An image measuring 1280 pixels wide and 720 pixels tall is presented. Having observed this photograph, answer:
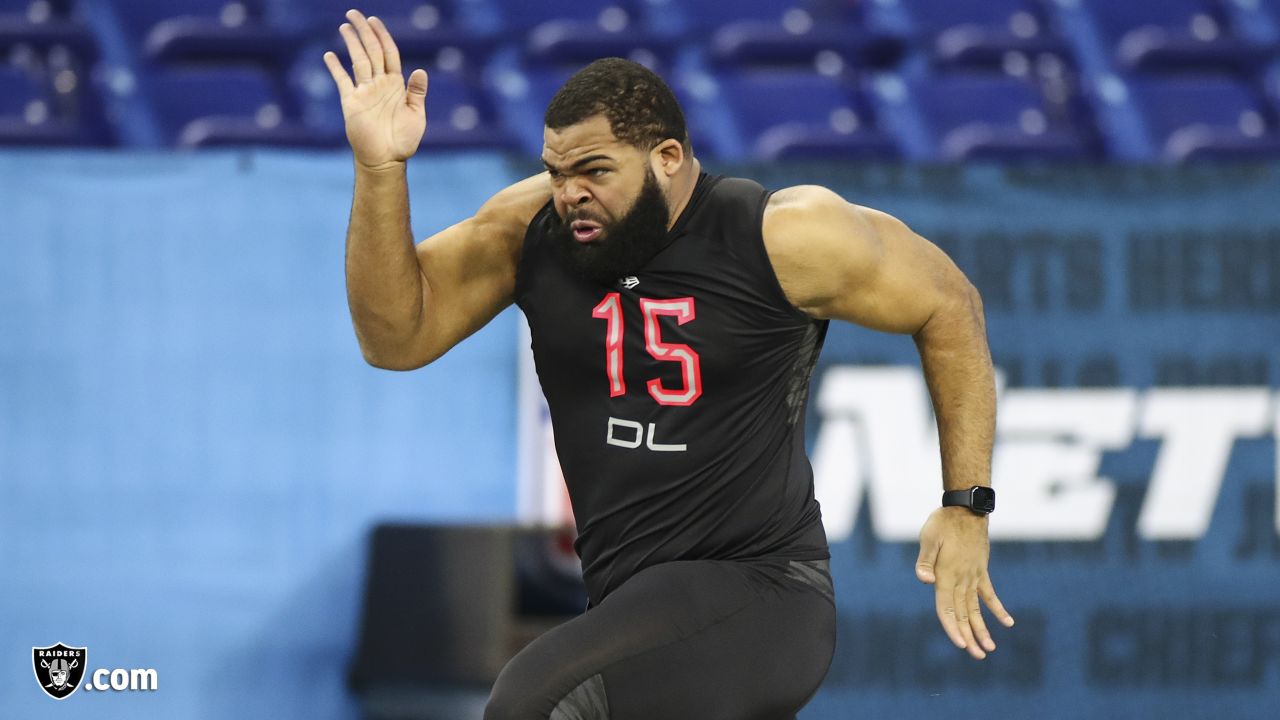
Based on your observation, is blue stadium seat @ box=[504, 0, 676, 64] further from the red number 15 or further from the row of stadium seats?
the red number 15

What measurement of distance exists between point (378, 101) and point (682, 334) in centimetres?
76

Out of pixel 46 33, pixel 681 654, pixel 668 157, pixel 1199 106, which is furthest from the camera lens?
pixel 1199 106

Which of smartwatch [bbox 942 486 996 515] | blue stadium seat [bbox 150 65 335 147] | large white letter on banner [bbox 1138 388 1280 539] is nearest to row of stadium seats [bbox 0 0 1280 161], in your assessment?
blue stadium seat [bbox 150 65 335 147]

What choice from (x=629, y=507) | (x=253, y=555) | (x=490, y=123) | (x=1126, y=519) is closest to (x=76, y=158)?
(x=253, y=555)

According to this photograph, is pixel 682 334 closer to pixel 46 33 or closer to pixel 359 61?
pixel 359 61

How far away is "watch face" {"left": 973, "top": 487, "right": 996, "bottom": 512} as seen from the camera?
10.4ft

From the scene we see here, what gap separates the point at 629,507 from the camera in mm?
3070

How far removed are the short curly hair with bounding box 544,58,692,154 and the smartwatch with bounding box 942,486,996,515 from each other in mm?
956

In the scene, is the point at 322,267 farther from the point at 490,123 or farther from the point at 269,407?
the point at 490,123

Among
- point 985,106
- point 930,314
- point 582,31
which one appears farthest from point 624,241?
point 985,106

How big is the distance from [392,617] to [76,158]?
181 cm

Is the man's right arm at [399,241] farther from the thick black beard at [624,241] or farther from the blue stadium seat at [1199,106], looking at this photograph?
the blue stadium seat at [1199,106]

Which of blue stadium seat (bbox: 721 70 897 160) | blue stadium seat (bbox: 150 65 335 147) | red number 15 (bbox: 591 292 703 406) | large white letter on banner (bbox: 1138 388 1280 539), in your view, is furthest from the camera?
blue stadium seat (bbox: 721 70 897 160)

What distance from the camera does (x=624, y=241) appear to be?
119 inches
